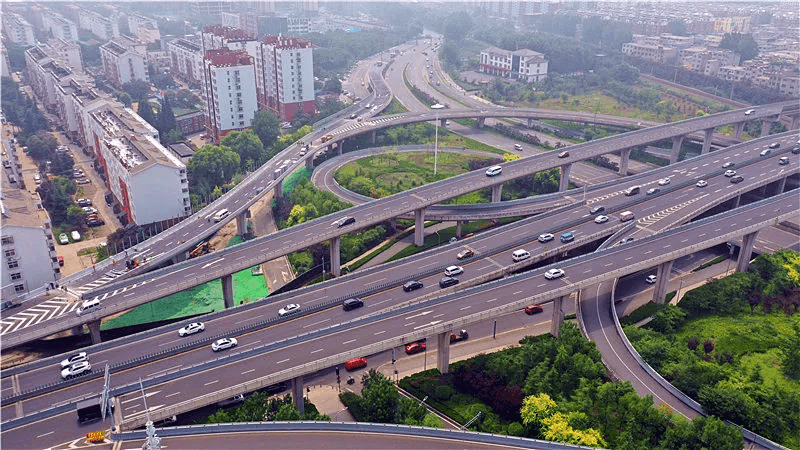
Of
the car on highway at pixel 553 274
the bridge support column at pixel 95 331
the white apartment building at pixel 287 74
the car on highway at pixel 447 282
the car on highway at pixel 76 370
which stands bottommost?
the bridge support column at pixel 95 331

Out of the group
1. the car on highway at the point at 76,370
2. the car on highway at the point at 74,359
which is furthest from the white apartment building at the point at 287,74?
the car on highway at the point at 76,370

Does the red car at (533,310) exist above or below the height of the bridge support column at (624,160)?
below

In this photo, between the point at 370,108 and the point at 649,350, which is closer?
the point at 649,350

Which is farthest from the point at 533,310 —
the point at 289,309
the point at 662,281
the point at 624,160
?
the point at 624,160

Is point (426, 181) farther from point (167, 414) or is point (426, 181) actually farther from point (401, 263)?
point (167, 414)

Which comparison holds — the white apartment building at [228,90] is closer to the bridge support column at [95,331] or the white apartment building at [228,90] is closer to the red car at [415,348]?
the bridge support column at [95,331]

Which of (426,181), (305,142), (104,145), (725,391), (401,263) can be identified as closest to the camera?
(725,391)

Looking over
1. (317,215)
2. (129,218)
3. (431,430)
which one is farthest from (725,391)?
(129,218)
